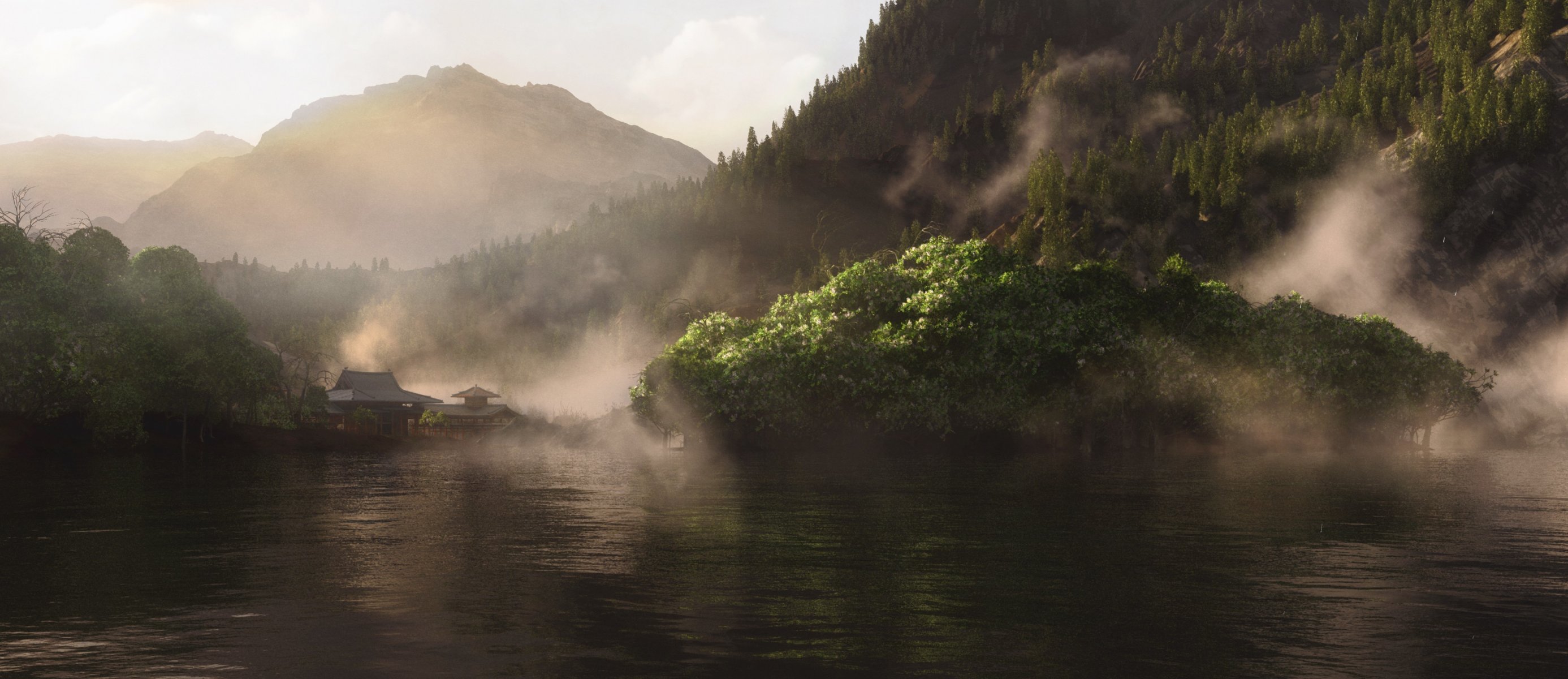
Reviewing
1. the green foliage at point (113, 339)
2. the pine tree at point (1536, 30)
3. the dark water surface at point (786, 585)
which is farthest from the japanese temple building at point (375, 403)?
the pine tree at point (1536, 30)

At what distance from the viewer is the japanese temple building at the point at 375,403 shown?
13288 cm

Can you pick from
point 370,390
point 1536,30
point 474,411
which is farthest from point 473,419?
point 1536,30

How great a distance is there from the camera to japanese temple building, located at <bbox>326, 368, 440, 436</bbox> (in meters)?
133

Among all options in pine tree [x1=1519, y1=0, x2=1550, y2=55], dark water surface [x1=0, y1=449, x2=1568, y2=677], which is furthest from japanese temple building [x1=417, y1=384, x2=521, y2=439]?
pine tree [x1=1519, y1=0, x2=1550, y2=55]

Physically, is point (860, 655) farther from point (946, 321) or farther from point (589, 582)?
point (946, 321)

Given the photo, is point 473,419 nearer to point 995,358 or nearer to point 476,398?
point 476,398

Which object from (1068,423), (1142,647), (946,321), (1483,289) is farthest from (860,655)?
(1483,289)

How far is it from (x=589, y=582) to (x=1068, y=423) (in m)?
64.0

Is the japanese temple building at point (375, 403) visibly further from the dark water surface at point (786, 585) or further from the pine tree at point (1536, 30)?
the pine tree at point (1536, 30)

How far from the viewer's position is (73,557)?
18156mm

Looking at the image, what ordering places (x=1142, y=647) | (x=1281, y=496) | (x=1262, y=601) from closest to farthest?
(x=1142, y=647) < (x=1262, y=601) < (x=1281, y=496)

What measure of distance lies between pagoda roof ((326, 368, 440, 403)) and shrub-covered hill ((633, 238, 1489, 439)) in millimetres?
79839

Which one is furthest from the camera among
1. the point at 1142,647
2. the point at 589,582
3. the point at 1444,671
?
the point at 589,582

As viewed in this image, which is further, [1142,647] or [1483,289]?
[1483,289]
